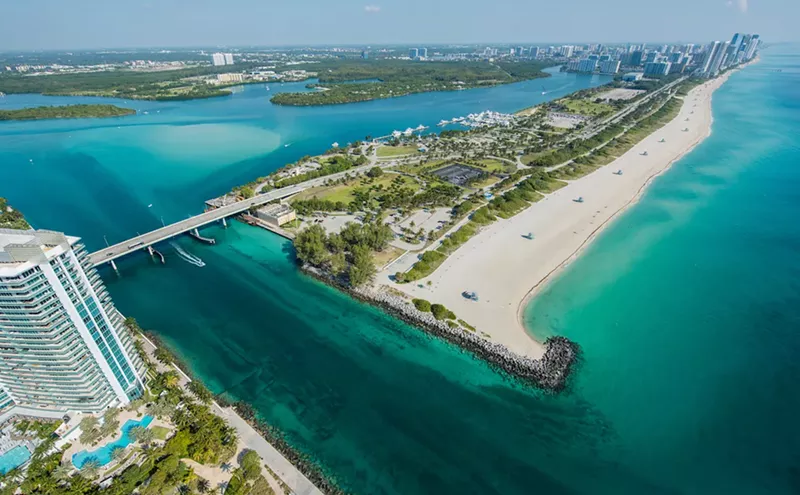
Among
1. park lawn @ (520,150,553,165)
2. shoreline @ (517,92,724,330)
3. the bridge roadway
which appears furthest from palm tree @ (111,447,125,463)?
park lawn @ (520,150,553,165)

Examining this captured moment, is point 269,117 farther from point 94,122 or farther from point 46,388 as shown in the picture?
point 46,388

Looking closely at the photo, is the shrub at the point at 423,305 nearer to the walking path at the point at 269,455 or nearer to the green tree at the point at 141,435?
the walking path at the point at 269,455

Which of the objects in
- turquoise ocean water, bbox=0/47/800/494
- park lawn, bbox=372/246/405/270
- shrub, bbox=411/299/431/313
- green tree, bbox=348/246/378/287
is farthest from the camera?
park lawn, bbox=372/246/405/270

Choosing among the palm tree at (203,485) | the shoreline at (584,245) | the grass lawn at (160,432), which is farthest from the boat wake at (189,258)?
the shoreline at (584,245)

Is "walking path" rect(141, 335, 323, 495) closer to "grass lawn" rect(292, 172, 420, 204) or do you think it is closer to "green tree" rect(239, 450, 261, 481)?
"green tree" rect(239, 450, 261, 481)

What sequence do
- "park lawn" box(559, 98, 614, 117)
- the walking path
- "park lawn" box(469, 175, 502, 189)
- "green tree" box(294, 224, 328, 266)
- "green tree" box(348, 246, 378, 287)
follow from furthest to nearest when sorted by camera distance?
"park lawn" box(559, 98, 614, 117) < "park lawn" box(469, 175, 502, 189) < "green tree" box(294, 224, 328, 266) < "green tree" box(348, 246, 378, 287) < the walking path

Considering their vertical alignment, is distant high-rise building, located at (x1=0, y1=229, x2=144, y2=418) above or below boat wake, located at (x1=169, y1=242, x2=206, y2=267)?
above

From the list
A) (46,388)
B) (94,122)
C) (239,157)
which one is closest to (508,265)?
(46,388)
